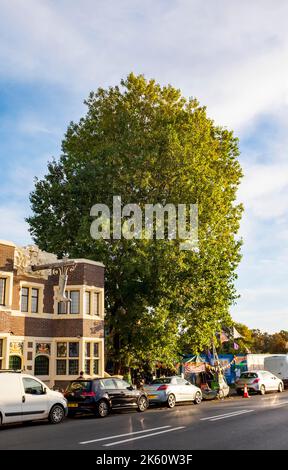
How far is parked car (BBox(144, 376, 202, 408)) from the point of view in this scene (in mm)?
23453

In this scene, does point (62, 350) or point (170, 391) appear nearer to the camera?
point (170, 391)

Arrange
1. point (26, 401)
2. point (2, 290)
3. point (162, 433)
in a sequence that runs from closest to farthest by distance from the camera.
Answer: point (162, 433) < point (26, 401) < point (2, 290)

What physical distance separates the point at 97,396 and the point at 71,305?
8974 mm

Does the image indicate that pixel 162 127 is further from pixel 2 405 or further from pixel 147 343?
pixel 2 405

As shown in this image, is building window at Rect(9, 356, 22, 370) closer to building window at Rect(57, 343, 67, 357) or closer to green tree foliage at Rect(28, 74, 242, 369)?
building window at Rect(57, 343, 67, 357)

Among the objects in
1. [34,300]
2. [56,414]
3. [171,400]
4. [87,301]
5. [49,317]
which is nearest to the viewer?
[56,414]

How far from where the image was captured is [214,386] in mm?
32438

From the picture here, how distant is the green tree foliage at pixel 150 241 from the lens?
31.1m

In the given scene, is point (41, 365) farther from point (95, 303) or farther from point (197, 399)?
point (197, 399)

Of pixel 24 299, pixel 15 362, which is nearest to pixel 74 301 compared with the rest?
pixel 24 299

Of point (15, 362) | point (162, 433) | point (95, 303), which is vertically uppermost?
point (95, 303)

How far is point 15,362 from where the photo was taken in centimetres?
Answer: 2530

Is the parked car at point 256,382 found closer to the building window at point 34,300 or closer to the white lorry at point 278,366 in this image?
the white lorry at point 278,366

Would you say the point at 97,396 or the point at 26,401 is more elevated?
the point at 26,401
